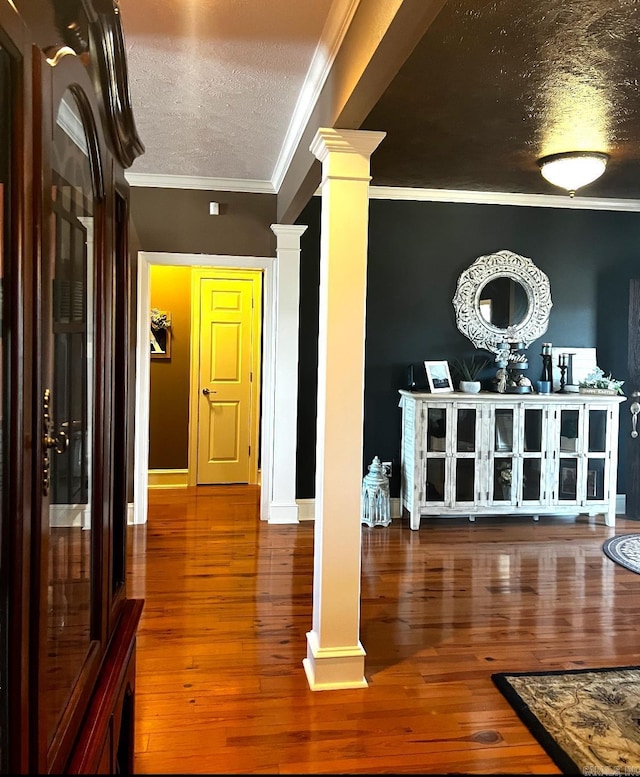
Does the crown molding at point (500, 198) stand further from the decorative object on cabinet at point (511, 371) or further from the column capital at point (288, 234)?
the decorative object on cabinet at point (511, 371)

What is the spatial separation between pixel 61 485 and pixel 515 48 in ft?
7.78

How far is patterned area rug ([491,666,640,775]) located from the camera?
7.39 ft

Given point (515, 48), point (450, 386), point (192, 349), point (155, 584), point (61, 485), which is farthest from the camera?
point (192, 349)

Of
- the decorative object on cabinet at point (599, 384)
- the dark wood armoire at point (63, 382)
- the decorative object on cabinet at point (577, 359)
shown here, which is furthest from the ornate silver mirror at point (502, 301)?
the dark wood armoire at point (63, 382)

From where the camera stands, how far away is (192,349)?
6527mm

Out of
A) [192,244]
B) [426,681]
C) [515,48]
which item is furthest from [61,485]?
[192,244]

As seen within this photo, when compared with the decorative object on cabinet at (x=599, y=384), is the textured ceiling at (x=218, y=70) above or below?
above

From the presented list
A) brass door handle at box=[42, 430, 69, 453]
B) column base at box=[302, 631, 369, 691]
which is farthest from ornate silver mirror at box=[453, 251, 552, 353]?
brass door handle at box=[42, 430, 69, 453]

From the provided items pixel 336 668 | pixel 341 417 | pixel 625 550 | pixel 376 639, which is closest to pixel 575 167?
pixel 341 417

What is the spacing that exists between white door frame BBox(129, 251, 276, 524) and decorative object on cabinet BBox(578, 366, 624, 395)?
8.01ft

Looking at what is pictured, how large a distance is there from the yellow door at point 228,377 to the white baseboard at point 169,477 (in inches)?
6.2

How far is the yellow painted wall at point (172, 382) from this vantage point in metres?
6.61

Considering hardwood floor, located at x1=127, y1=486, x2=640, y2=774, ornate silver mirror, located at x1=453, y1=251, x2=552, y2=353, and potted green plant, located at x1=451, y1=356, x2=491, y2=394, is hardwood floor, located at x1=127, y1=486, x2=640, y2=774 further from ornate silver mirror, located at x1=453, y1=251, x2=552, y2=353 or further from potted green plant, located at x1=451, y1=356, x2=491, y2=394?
ornate silver mirror, located at x1=453, y1=251, x2=552, y2=353

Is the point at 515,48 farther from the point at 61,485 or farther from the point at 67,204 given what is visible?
the point at 61,485
